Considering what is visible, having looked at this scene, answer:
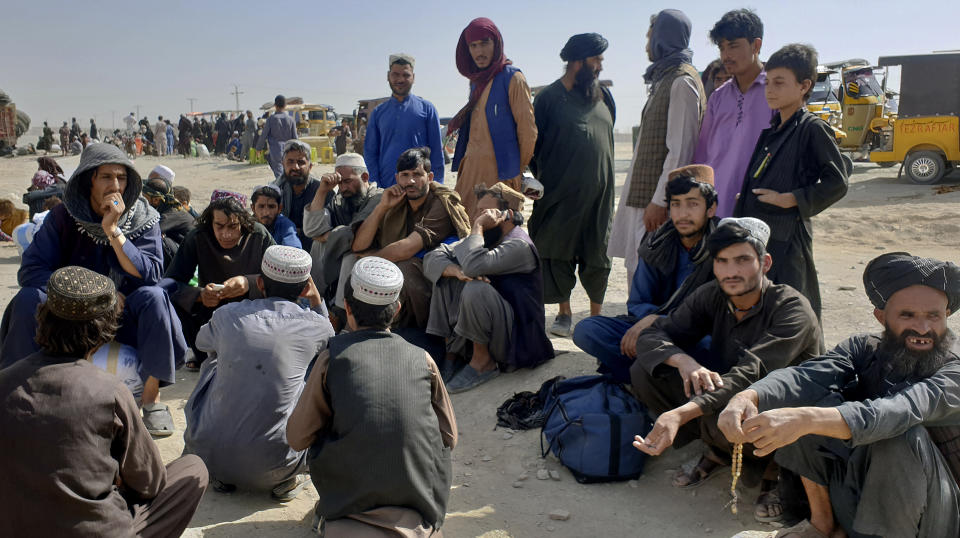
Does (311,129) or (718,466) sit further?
(311,129)

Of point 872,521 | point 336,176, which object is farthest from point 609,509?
point 336,176

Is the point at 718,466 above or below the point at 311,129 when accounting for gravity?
below

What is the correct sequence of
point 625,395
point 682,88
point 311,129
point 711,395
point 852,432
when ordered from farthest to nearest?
1. point 311,129
2. point 682,88
3. point 625,395
4. point 711,395
5. point 852,432

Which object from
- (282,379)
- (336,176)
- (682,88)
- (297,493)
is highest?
(682,88)

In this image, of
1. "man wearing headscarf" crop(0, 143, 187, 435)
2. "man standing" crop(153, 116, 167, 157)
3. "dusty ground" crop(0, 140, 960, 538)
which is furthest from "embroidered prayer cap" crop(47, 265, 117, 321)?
"man standing" crop(153, 116, 167, 157)

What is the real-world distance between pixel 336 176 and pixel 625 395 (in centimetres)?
278

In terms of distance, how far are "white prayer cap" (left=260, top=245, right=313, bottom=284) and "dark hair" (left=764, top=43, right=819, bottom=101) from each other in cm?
254

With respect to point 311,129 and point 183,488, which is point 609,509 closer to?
point 183,488

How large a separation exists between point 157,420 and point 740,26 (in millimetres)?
3946

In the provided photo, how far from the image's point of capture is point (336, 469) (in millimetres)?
2635

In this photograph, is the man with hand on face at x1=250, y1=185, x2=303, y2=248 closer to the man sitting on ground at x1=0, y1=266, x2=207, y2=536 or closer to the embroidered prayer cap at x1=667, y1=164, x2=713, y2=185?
the embroidered prayer cap at x1=667, y1=164, x2=713, y2=185

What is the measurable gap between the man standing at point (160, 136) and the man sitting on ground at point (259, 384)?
35256mm

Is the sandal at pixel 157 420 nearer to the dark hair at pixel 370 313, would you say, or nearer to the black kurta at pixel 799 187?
the dark hair at pixel 370 313

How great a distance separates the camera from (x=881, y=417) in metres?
2.30
